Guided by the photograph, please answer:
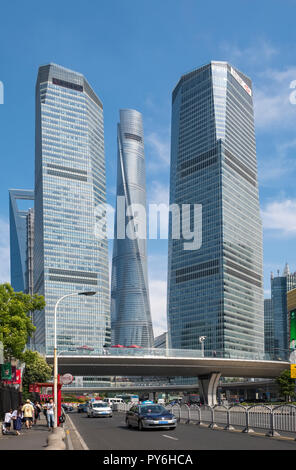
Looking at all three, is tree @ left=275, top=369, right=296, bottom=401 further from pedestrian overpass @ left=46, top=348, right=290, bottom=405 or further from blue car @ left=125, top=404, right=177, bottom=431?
blue car @ left=125, top=404, right=177, bottom=431

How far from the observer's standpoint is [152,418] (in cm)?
3319

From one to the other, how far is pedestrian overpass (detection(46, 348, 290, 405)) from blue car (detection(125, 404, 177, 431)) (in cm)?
5975


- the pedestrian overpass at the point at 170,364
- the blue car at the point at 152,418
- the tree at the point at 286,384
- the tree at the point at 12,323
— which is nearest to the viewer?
the blue car at the point at 152,418

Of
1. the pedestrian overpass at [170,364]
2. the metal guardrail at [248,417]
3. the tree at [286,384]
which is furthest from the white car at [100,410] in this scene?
the tree at [286,384]

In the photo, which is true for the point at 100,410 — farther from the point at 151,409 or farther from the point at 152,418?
the point at 152,418

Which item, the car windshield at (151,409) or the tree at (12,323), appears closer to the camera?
the car windshield at (151,409)

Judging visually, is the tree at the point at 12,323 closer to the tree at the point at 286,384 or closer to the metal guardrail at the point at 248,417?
the metal guardrail at the point at 248,417

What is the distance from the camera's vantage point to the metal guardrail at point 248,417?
28.3 meters

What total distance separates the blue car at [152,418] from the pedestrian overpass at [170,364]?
196ft

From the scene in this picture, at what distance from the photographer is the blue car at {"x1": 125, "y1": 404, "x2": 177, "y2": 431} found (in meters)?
33.0
